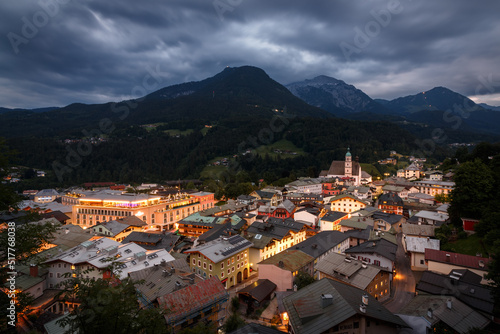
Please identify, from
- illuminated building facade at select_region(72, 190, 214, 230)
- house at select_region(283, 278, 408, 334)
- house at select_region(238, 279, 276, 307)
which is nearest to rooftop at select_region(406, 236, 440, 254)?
house at select_region(238, 279, 276, 307)

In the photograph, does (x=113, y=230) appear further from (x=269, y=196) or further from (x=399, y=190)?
Result: (x=399, y=190)

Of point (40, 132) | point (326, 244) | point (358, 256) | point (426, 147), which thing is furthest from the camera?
point (40, 132)

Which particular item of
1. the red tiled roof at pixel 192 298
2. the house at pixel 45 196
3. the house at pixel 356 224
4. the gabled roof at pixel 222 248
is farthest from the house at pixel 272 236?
the house at pixel 45 196

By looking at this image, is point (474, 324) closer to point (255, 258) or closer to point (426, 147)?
point (255, 258)

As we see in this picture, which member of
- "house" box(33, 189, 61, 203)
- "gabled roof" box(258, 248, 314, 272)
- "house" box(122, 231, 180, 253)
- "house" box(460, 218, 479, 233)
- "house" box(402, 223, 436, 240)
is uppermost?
"house" box(460, 218, 479, 233)

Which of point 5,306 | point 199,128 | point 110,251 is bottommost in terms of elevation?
point 110,251

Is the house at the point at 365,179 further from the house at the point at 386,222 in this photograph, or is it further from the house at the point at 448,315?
the house at the point at 448,315

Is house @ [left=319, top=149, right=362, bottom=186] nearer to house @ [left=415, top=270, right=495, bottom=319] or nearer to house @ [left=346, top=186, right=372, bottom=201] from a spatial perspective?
house @ [left=346, top=186, right=372, bottom=201]

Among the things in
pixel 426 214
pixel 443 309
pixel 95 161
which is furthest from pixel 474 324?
pixel 95 161
